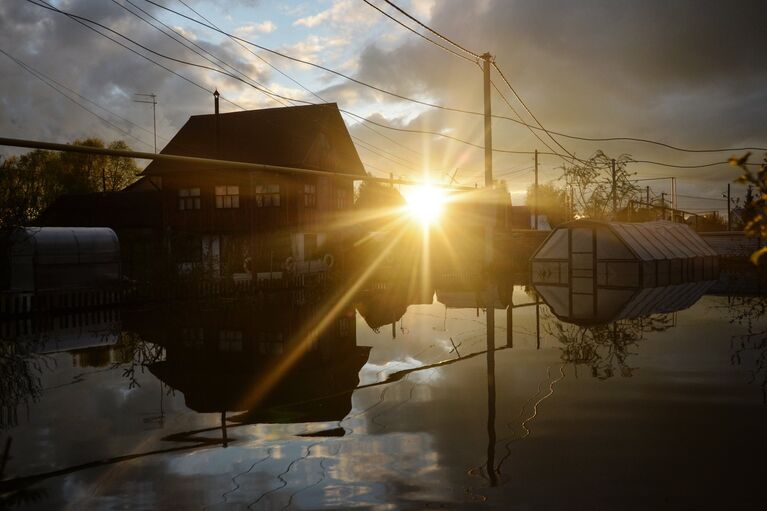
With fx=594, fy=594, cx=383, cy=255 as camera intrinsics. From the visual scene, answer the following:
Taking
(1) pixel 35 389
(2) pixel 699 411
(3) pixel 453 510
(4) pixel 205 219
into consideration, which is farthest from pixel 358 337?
(4) pixel 205 219

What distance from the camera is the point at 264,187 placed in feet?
128

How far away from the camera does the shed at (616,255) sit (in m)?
25.6

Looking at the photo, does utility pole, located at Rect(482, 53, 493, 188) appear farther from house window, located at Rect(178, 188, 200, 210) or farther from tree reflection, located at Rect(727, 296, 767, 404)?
house window, located at Rect(178, 188, 200, 210)

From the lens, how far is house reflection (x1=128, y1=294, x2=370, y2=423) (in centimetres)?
809

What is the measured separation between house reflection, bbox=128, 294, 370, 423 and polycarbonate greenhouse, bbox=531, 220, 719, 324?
10.2 metres

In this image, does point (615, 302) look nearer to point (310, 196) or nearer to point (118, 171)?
point (310, 196)


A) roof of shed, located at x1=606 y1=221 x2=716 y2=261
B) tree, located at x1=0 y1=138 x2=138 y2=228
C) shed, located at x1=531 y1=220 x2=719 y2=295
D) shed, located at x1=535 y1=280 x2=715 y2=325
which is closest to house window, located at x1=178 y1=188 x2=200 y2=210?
tree, located at x1=0 y1=138 x2=138 y2=228

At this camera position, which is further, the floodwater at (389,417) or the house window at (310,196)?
the house window at (310,196)

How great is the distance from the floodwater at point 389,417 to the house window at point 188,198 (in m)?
26.6

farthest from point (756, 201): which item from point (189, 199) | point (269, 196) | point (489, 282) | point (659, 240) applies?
point (189, 199)

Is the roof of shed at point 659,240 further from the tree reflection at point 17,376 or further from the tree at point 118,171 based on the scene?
the tree at point 118,171

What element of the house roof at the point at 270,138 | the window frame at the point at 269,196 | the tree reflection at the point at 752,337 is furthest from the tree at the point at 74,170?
the tree reflection at the point at 752,337

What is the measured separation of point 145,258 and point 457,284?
1548 cm

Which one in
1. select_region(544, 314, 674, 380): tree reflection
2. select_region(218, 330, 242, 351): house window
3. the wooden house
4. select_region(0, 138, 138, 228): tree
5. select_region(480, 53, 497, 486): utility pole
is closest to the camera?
select_region(480, 53, 497, 486): utility pole
